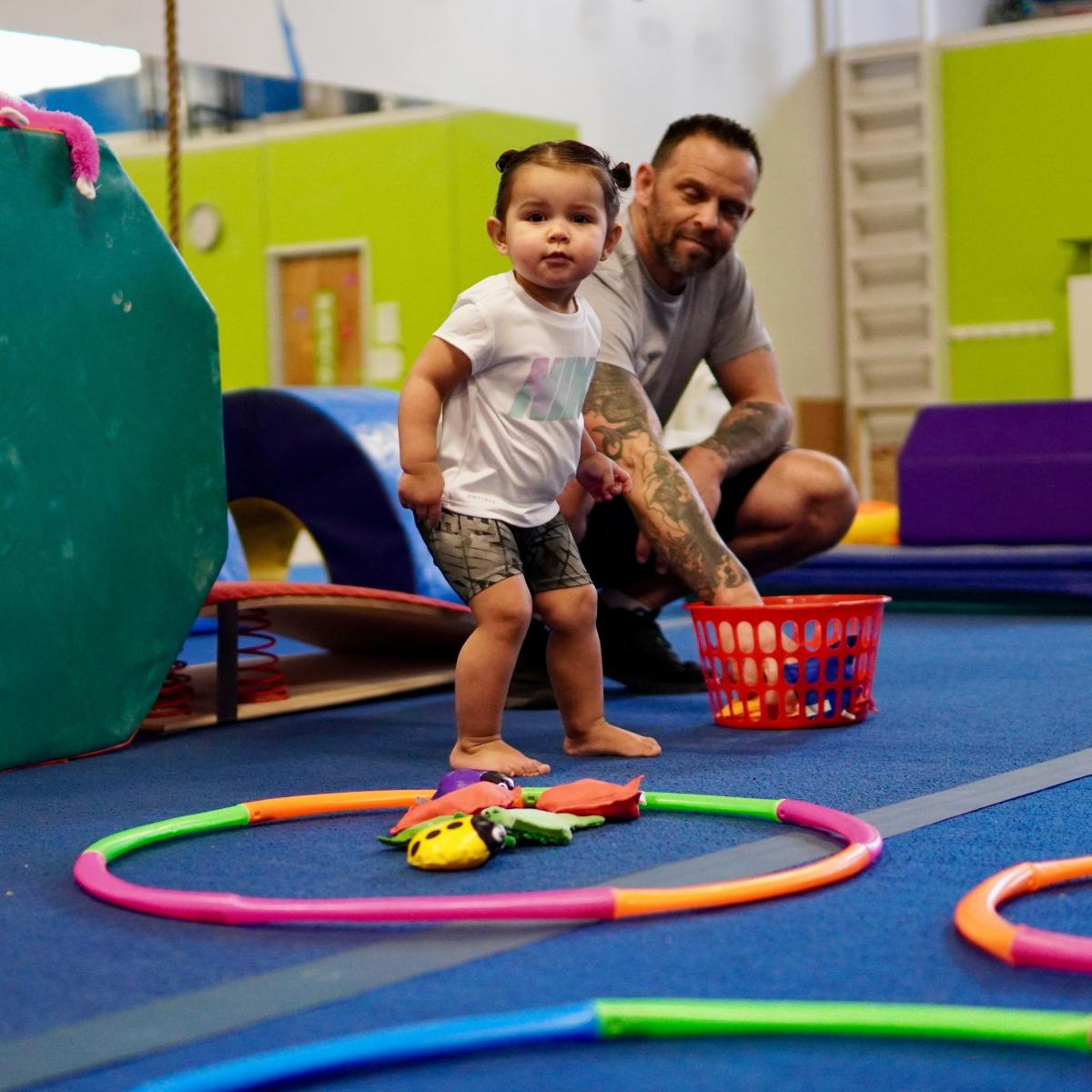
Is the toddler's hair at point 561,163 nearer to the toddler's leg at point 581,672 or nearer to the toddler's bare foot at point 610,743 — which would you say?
the toddler's leg at point 581,672

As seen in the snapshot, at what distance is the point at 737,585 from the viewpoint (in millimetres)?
2473

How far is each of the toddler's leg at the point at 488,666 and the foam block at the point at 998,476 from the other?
2812 millimetres

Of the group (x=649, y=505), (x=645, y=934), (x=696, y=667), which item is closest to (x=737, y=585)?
(x=649, y=505)

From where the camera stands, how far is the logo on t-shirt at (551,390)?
2.15m

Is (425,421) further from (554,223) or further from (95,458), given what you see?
(95,458)

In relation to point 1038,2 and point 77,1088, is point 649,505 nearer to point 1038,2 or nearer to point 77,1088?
point 77,1088

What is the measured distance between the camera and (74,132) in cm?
222

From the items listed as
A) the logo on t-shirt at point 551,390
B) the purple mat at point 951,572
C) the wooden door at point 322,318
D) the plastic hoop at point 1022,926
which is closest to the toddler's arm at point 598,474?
the logo on t-shirt at point 551,390

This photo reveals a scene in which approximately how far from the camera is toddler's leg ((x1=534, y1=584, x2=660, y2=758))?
2186 millimetres

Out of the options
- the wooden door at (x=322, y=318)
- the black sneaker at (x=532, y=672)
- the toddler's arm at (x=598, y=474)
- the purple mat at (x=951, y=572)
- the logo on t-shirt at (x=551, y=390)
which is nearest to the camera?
the logo on t-shirt at (x=551, y=390)

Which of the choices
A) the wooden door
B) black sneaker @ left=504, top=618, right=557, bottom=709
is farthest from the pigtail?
the wooden door

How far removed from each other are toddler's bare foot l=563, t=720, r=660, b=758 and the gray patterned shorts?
207mm

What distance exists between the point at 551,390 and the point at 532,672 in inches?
34.7

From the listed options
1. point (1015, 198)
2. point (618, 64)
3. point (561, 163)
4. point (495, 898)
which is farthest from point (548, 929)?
point (1015, 198)
